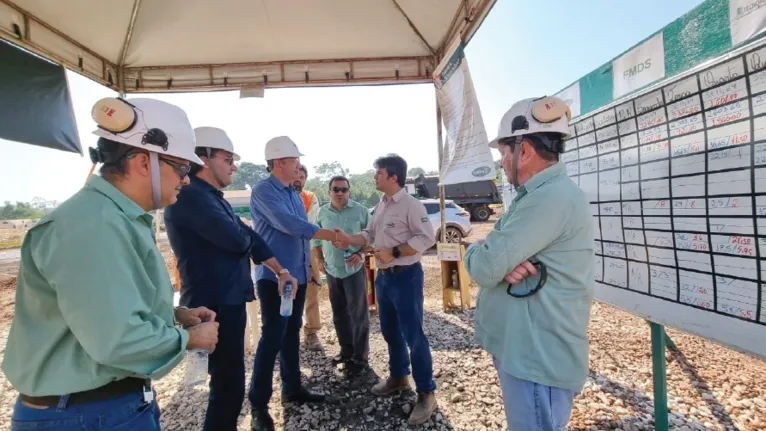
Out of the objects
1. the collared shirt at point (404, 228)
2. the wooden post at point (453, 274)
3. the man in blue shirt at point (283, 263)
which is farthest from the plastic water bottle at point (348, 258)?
the wooden post at point (453, 274)

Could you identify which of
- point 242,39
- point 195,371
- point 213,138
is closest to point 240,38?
→ point 242,39

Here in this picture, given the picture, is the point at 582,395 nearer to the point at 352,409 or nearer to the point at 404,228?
the point at 352,409

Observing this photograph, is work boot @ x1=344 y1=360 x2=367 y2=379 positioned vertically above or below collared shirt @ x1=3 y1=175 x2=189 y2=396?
Result: below

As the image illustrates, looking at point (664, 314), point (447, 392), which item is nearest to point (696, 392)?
point (664, 314)

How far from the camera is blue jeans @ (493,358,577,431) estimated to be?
1487 millimetres

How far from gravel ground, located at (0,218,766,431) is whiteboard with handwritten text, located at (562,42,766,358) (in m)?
1.09

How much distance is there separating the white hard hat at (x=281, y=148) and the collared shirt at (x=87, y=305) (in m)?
1.73

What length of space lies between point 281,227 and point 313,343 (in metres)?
2.16

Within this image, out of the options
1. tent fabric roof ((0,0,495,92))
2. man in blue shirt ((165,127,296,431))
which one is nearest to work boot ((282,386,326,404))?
man in blue shirt ((165,127,296,431))

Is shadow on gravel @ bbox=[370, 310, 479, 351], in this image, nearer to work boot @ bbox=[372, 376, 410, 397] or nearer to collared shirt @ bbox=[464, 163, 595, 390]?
work boot @ bbox=[372, 376, 410, 397]

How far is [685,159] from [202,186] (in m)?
2.54

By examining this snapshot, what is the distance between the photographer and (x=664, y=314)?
77.5 inches

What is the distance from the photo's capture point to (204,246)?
2.10 metres

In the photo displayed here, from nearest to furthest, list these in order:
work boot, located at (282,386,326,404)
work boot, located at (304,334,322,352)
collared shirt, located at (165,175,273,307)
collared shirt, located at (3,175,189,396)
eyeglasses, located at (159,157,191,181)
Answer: collared shirt, located at (3,175,189,396), eyeglasses, located at (159,157,191,181), collared shirt, located at (165,175,273,307), work boot, located at (282,386,326,404), work boot, located at (304,334,322,352)
